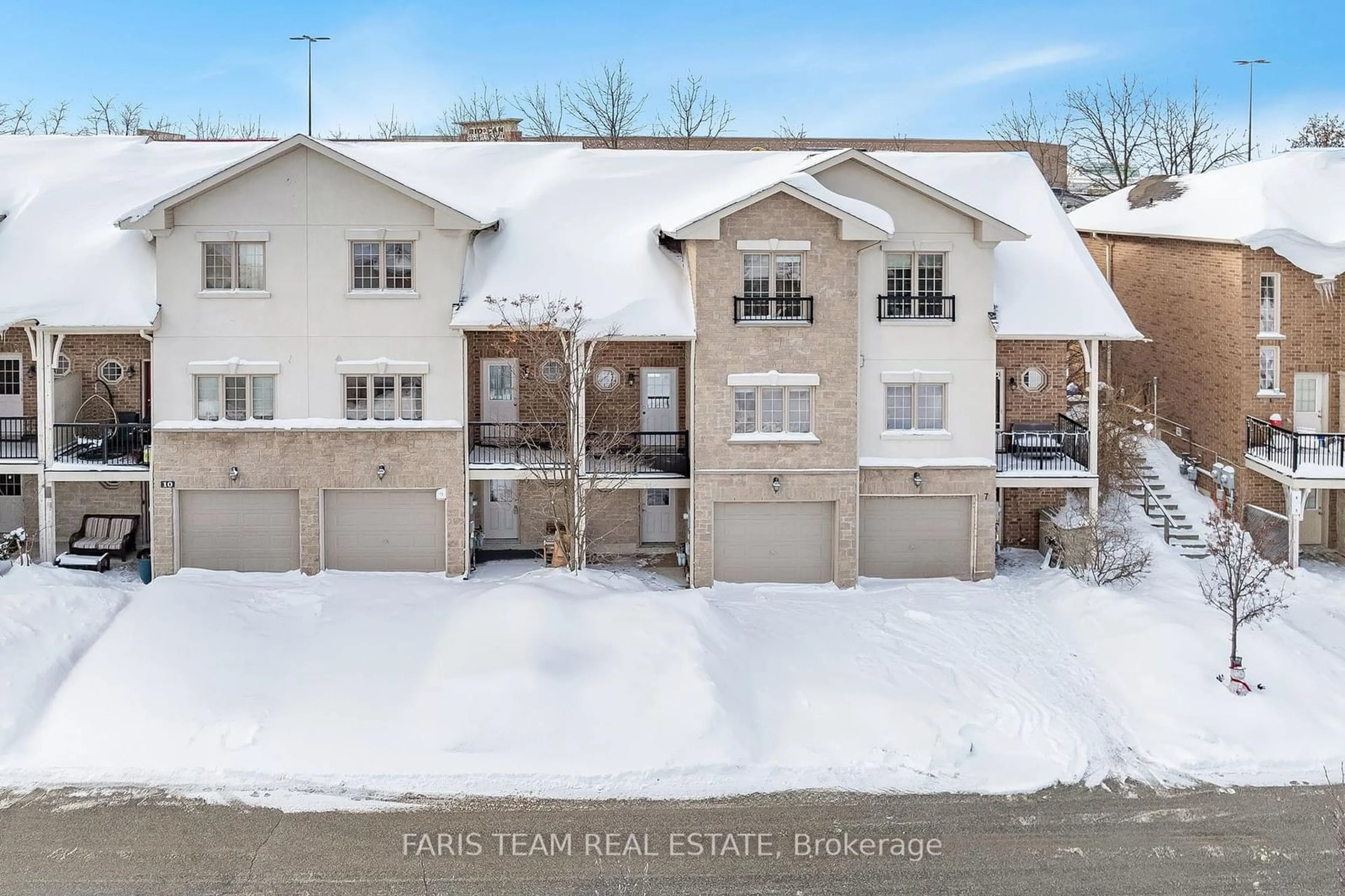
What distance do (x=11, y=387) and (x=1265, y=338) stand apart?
97.7 feet

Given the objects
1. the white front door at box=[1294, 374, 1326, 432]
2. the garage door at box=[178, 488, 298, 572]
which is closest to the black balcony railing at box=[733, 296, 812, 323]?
the garage door at box=[178, 488, 298, 572]

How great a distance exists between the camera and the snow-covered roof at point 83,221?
25.9m

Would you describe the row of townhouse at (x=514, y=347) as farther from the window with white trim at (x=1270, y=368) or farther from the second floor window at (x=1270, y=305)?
the window with white trim at (x=1270, y=368)

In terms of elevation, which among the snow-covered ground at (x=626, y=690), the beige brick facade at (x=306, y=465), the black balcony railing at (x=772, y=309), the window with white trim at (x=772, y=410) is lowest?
the snow-covered ground at (x=626, y=690)

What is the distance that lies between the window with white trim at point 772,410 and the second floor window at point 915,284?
2.75m

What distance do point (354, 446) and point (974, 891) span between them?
1605 centimetres

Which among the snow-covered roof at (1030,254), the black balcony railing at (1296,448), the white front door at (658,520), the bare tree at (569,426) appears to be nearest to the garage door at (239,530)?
the bare tree at (569,426)

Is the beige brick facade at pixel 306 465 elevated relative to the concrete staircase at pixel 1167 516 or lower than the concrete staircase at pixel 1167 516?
elevated

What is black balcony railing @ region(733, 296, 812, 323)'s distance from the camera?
26500 millimetres

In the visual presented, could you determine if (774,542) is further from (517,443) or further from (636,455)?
(517,443)

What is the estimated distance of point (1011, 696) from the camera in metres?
21.6

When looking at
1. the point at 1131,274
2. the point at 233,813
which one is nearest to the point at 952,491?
the point at 1131,274

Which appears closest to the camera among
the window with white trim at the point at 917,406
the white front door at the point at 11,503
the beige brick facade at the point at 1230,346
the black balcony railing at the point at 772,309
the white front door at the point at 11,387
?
the black balcony railing at the point at 772,309

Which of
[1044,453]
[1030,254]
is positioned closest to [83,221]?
[1030,254]
